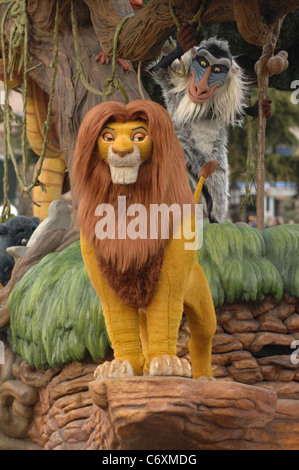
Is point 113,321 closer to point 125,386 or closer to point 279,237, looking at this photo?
point 125,386

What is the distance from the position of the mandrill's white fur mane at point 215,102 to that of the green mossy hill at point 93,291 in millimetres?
589

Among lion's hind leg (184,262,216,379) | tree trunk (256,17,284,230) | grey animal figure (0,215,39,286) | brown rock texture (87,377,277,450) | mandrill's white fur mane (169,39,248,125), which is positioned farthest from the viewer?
grey animal figure (0,215,39,286)

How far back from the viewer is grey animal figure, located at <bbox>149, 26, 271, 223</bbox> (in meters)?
3.86

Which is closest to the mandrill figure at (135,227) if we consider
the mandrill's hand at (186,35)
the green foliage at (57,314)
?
the mandrill's hand at (186,35)

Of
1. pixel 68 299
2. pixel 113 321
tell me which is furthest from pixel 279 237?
pixel 113 321

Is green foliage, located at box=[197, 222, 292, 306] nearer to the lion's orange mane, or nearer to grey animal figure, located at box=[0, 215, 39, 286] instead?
the lion's orange mane

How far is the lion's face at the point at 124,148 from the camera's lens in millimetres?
2580

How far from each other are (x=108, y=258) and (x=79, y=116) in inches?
68.4

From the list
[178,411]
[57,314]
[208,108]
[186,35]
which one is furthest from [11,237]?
[178,411]

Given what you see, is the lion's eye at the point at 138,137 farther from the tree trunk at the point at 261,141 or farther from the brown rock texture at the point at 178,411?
the tree trunk at the point at 261,141

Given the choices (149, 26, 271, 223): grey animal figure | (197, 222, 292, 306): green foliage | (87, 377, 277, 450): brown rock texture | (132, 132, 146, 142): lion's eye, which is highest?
(149, 26, 271, 223): grey animal figure

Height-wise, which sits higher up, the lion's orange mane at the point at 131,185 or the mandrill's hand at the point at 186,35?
the mandrill's hand at the point at 186,35

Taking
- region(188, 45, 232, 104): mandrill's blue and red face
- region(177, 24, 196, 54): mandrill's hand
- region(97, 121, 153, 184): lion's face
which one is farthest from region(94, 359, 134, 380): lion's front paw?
region(188, 45, 232, 104): mandrill's blue and red face

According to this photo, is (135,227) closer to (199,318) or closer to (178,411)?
(199,318)
